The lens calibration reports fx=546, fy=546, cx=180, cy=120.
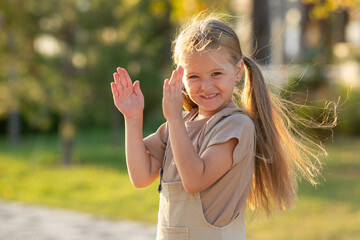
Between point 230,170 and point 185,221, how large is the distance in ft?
0.76

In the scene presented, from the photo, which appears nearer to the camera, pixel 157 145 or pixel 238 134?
pixel 238 134

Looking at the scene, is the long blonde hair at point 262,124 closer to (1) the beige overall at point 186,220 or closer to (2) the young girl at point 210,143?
(2) the young girl at point 210,143

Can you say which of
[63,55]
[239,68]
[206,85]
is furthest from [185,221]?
[63,55]

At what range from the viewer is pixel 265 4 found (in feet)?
28.5

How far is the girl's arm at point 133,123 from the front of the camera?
6.54 feet

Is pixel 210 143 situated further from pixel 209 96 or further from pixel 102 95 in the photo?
pixel 102 95

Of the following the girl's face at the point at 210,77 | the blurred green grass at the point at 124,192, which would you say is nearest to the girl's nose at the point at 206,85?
the girl's face at the point at 210,77

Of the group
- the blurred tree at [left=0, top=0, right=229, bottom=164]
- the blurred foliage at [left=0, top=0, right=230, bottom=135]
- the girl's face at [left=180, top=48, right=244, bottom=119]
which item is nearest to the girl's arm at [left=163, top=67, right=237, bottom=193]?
the girl's face at [left=180, top=48, right=244, bottom=119]

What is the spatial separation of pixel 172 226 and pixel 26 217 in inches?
175

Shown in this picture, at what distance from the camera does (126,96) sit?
2.00 m

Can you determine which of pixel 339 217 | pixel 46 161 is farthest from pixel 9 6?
pixel 339 217

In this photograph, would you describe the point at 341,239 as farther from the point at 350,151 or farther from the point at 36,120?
the point at 350,151

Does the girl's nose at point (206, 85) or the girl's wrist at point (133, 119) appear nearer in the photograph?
the girl's nose at point (206, 85)

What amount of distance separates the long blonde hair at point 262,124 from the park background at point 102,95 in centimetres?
289
